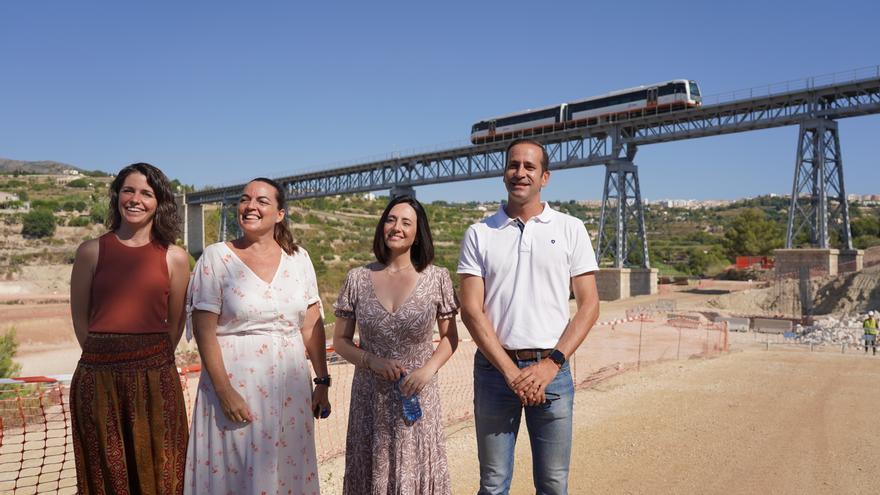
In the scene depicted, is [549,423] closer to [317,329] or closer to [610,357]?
[317,329]

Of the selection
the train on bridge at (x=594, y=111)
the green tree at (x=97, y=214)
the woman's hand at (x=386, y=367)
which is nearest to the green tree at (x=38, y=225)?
the green tree at (x=97, y=214)

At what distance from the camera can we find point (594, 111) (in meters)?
31.2

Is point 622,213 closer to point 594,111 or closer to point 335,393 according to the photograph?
point 594,111

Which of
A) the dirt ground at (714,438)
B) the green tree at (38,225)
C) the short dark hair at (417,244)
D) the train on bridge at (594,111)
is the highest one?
the train on bridge at (594,111)

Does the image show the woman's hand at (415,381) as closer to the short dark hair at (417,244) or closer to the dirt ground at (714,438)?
the short dark hair at (417,244)

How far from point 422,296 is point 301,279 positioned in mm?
697

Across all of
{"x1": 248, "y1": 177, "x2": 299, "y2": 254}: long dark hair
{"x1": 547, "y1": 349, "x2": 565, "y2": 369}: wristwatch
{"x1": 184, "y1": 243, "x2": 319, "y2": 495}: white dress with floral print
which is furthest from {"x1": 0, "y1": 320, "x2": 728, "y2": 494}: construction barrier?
{"x1": 547, "y1": 349, "x2": 565, "y2": 369}: wristwatch

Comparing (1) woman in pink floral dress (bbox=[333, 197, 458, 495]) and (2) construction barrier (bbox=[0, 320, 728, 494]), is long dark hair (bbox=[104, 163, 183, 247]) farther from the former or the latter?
(2) construction barrier (bbox=[0, 320, 728, 494])

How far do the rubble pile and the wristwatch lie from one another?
16.7 metres

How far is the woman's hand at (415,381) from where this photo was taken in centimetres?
321

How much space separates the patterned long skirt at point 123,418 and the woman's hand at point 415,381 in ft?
4.14

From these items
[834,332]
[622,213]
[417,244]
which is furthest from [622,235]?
[417,244]

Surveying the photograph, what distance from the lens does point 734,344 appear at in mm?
17641

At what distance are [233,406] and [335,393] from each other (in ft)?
31.6
